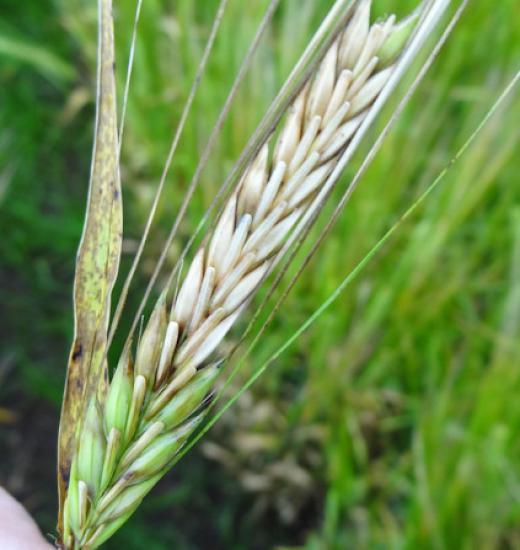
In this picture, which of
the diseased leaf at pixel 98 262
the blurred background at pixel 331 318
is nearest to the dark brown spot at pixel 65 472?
the diseased leaf at pixel 98 262

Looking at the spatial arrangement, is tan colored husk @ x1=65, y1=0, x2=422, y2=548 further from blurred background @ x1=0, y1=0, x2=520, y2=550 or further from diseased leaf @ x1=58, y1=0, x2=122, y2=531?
blurred background @ x1=0, y1=0, x2=520, y2=550

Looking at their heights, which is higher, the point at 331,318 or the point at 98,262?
the point at 98,262

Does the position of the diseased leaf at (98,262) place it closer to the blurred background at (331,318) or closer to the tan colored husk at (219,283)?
the tan colored husk at (219,283)

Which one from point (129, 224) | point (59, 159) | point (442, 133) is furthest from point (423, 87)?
point (59, 159)

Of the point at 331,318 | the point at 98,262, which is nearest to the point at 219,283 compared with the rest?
the point at 98,262

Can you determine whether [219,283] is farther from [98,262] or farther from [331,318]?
[331,318]

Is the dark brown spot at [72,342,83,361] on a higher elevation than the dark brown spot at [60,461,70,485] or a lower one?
higher

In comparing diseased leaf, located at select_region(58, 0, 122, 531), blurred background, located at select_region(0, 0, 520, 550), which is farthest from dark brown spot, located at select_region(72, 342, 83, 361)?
blurred background, located at select_region(0, 0, 520, 550)
